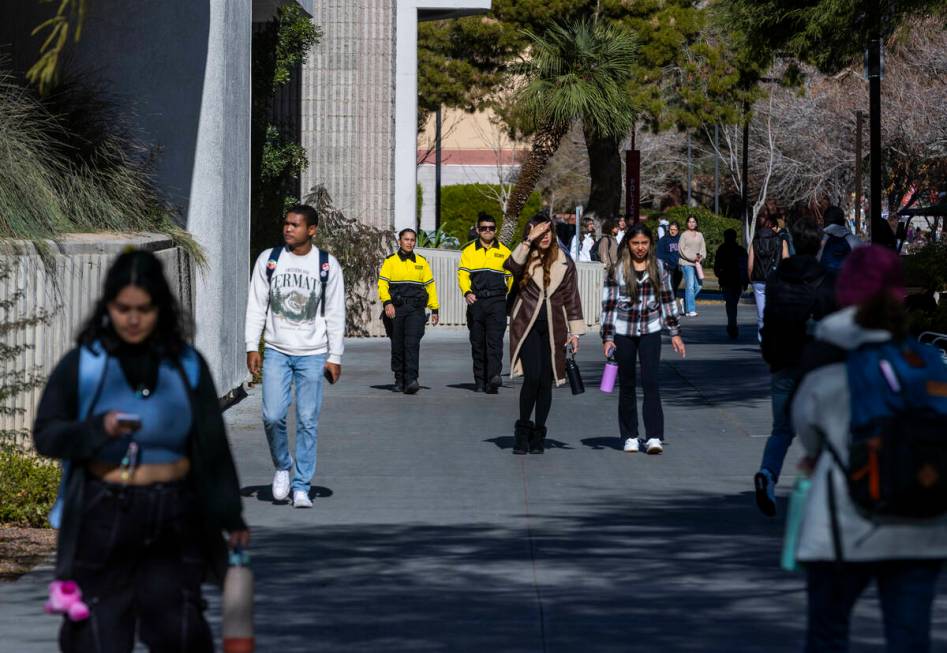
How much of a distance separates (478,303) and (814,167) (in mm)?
45719

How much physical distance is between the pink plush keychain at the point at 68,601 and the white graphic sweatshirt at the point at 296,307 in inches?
207

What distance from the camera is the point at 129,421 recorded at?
482cm

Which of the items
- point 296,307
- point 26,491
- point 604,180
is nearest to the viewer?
point 26,491

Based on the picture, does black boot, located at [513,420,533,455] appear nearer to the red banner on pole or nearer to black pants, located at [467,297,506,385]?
black pants, located at [467,297,506,385]

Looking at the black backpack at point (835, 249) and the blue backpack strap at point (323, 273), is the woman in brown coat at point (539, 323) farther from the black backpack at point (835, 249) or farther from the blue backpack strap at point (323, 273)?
the blue backpack strap at point (323, 273)

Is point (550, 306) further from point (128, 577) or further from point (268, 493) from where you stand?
point (128, 577)

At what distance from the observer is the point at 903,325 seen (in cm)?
509

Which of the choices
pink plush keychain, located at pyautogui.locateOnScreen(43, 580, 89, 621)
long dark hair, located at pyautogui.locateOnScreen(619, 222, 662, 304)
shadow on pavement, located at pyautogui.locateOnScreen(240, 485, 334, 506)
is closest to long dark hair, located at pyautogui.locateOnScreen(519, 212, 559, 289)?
long dark hair, located at pyautogui.locateOnScreen(619, 222, 662, 304)

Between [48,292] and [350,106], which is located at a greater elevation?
[350,106]

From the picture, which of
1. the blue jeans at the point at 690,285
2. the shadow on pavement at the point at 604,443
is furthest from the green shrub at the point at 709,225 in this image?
the shadow on pavement at the point at 604,443

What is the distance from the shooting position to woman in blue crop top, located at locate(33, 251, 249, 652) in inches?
193

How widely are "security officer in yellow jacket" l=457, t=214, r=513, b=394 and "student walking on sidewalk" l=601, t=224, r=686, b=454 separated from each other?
454 centimetres

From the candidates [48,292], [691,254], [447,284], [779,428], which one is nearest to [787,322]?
[779,428]

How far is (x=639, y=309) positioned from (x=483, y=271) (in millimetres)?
4939
